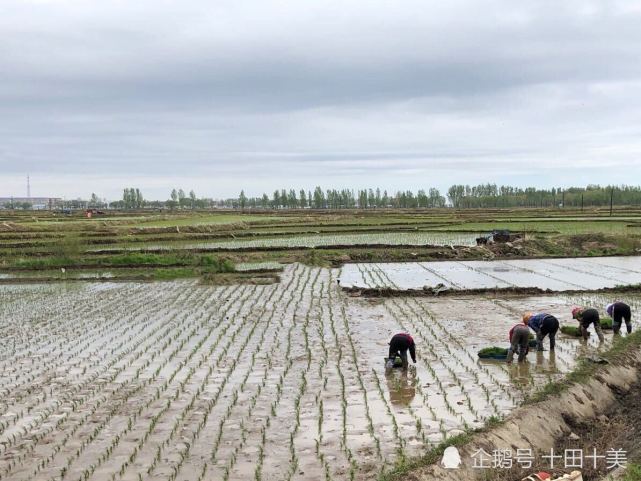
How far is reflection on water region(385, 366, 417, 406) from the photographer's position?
25.1 ft

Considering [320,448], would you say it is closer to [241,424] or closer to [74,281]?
[241,424]

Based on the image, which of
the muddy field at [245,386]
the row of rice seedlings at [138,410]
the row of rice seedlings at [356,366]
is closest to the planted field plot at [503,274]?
the row of rice seedlings at [356,366]

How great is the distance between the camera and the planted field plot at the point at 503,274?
63.0 feet

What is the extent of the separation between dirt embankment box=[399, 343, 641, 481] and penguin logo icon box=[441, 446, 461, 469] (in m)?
0.05

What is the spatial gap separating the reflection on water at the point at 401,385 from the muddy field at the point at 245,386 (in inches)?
1.7

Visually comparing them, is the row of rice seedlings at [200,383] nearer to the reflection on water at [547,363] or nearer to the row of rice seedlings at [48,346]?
the row of rice seedlings at [48,346]

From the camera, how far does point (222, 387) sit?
8.33 m

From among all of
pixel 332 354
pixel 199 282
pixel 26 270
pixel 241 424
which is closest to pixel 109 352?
pixel 332 354

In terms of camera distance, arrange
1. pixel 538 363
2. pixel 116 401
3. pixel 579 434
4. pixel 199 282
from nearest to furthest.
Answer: pixel 579 434
pixel 116 401
pixel 538 363
pixel 199 282

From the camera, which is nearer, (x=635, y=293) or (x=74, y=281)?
(x=635, y=293)

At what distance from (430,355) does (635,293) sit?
390 inches

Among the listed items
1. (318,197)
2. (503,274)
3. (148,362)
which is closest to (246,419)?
(148,362)

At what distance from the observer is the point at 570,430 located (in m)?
6.87

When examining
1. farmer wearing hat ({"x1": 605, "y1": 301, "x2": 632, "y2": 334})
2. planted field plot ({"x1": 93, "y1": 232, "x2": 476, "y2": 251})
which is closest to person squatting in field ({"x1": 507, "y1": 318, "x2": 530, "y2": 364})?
farmer wearing hat ({"x1": 605, "y1": 301, "x2": 632, "y2": 334})
